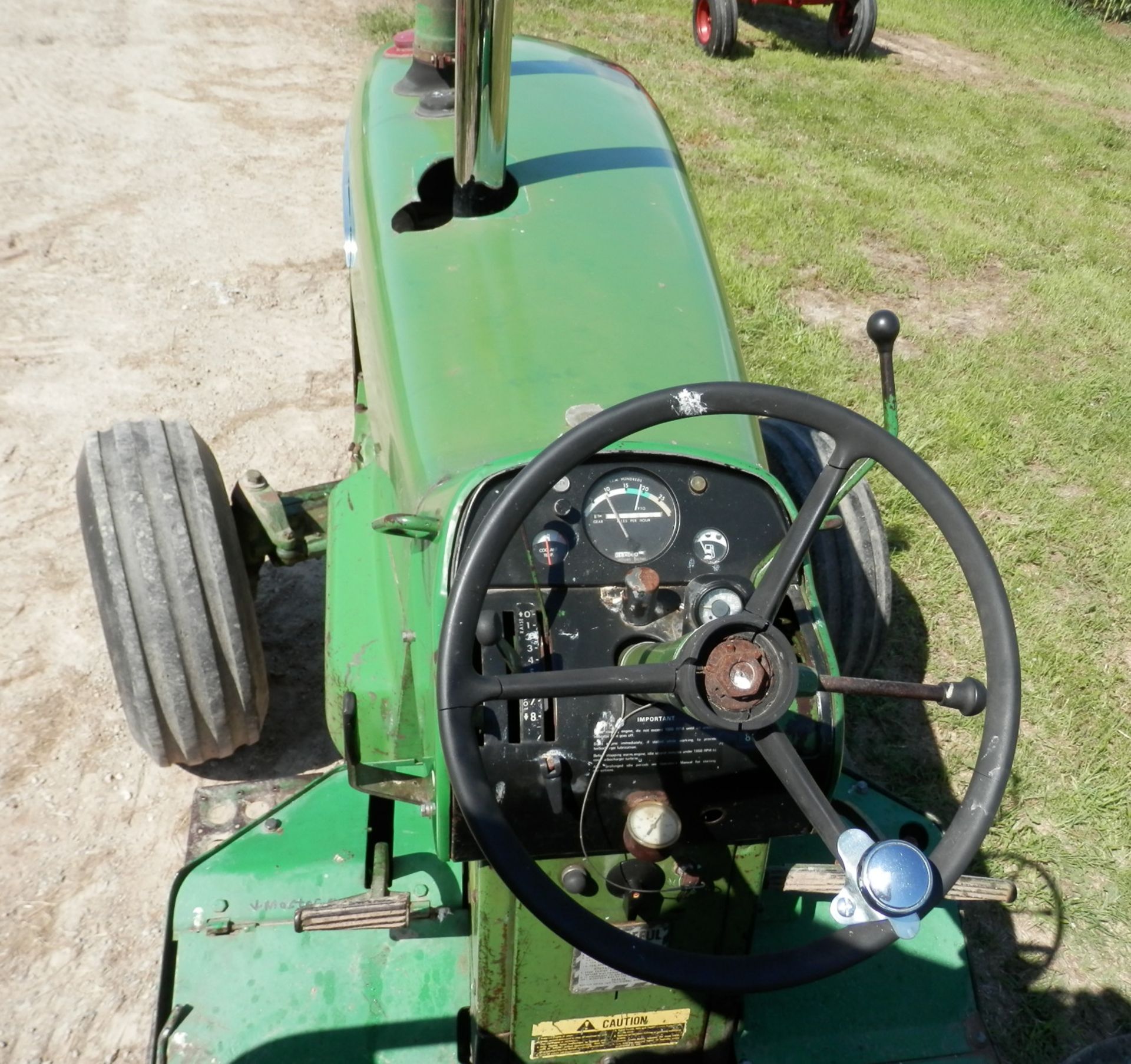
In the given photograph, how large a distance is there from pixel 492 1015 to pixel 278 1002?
453 mm

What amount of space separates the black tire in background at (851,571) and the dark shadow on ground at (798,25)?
6.90 metres

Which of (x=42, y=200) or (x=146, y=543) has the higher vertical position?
(x=146, y=543)

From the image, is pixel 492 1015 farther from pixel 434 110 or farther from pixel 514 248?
pixel 434 110

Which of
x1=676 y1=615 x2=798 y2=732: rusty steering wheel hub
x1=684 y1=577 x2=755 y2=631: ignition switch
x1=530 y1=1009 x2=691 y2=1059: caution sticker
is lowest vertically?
x1=530 y1=1009 x2=691 y2=1059: caution sticker

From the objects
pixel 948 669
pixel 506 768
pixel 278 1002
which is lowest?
pixel 948 669

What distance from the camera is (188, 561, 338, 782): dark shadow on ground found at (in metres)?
2.86

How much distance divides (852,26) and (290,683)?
7.61 m

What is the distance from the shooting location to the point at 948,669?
3.35 m

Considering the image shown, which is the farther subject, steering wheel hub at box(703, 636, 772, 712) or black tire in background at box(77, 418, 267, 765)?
black tire in background at box(77, 418, 267, 765)

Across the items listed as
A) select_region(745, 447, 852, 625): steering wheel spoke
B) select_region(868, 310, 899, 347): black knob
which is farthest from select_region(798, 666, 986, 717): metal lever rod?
select_region(868, 310, 899, 347): black knob

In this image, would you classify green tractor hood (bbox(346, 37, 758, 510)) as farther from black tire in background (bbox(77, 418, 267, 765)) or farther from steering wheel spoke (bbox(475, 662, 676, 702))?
steering wheel spoke (bbox(475, 662, 676, 702))

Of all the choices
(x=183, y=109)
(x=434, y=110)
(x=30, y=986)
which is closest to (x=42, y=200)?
(x=183, y=109)

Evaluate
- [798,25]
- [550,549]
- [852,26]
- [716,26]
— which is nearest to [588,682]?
[550,549]

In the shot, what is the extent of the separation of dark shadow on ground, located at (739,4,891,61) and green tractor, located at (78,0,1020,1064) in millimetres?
6611
